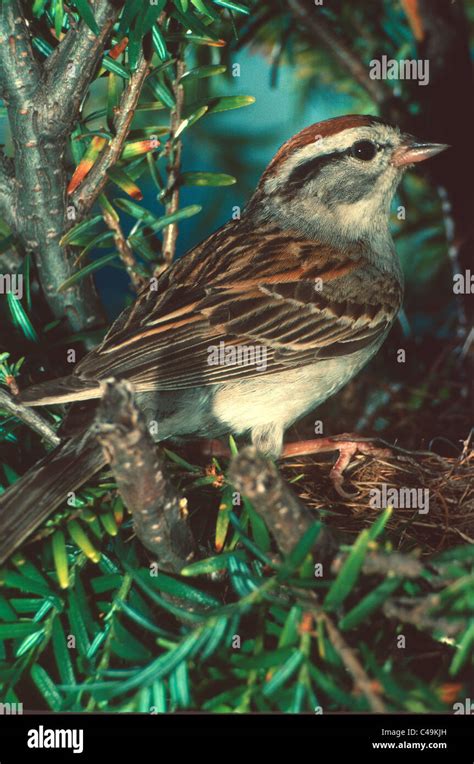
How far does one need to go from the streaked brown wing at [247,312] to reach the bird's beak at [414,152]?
294 millimetres

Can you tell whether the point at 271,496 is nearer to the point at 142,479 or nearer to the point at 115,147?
the point at 142,479

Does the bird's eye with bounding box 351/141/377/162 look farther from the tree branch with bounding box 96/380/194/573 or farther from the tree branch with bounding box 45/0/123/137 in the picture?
the tree branch with bounding box 96/380/194/573

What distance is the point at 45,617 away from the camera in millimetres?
1392

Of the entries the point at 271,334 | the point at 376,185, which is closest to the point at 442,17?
the point at 376,185

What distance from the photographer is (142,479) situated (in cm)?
110

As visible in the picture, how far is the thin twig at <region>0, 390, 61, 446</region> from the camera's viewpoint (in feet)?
5.33

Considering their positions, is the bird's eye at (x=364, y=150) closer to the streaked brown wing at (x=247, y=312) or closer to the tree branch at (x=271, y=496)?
the streaked brown wing at (x=247, y=312)

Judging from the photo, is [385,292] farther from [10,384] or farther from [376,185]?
[10,384]

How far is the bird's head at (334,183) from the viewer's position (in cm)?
225

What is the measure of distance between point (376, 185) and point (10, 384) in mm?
1277

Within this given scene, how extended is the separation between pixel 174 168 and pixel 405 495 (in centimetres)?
98

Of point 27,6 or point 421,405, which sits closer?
point 27,6

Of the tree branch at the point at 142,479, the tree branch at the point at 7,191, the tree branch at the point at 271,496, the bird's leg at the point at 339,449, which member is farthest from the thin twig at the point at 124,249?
the tree branch at the point at 271,496
